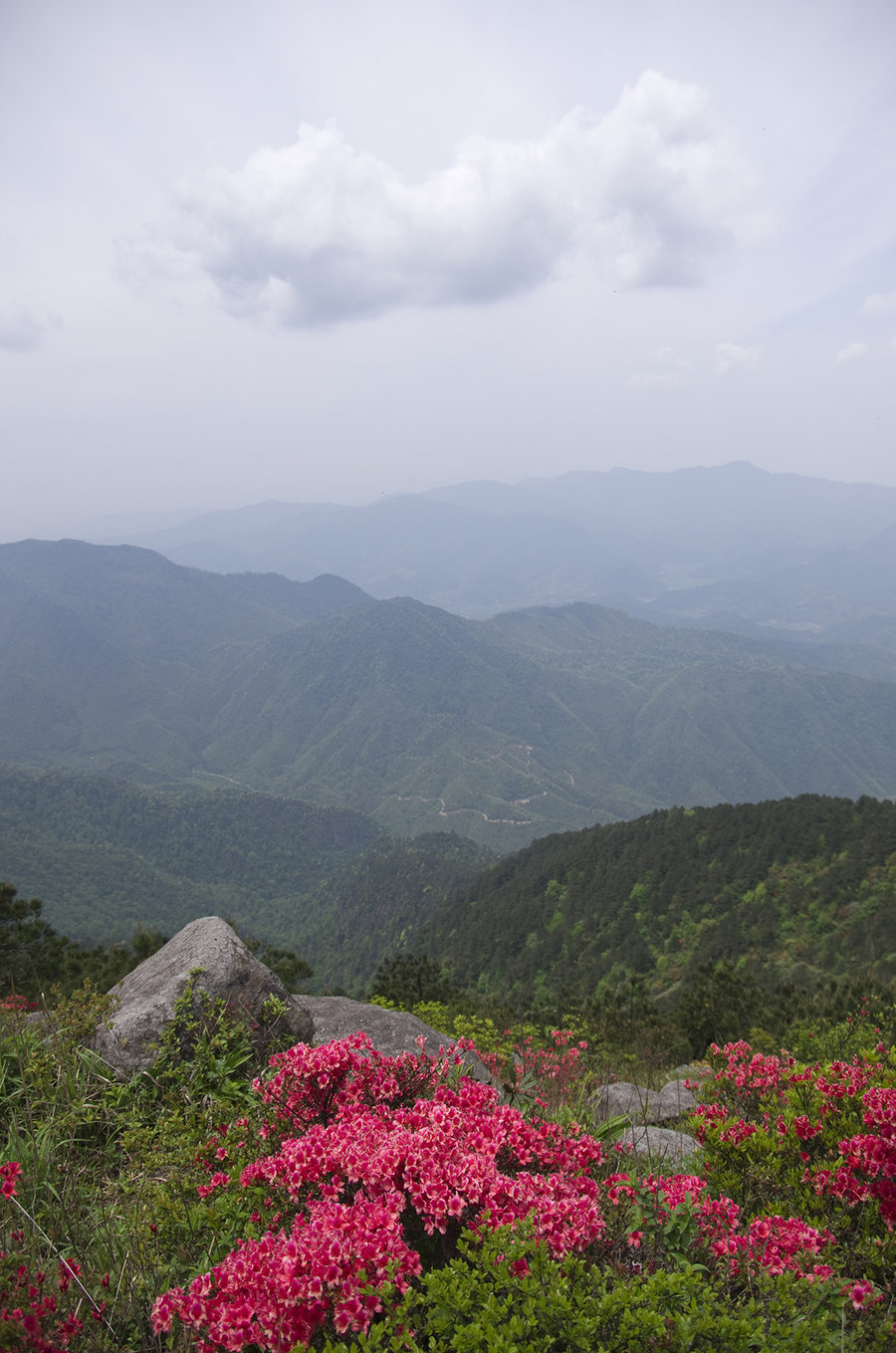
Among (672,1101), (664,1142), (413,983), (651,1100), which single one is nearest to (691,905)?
(413,983)

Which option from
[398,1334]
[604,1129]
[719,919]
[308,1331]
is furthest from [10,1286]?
[719,919]

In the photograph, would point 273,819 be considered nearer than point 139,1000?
No

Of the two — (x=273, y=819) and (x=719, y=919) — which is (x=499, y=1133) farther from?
(x=273, y=819)

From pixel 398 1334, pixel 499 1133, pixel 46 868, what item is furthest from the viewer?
pixel 46 868

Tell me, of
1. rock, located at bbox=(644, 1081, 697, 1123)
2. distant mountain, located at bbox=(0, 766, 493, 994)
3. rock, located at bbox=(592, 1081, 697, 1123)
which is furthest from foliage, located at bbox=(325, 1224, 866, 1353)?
distant mountain, located at bbox=(0, 766, 493, 994)

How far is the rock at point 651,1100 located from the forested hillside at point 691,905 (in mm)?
26152

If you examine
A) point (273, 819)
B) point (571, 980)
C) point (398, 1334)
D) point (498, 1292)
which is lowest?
point (273, 819)

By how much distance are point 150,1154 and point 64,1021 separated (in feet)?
9.06

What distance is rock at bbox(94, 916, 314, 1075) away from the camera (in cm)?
669

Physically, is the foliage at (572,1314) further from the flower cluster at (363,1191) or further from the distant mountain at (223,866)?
the distant mountain at (223,866)

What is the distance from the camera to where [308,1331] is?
9.74 ft

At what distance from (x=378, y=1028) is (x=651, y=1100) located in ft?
16.3

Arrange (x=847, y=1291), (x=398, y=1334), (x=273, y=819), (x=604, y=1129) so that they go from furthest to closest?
(x=273, y=819) → (x=604, y=1129) → (x=847, y=1291) → (x=398, y=1334)

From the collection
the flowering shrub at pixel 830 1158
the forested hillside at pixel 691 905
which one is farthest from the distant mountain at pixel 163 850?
the flowering shrub at pixel 830 1158
